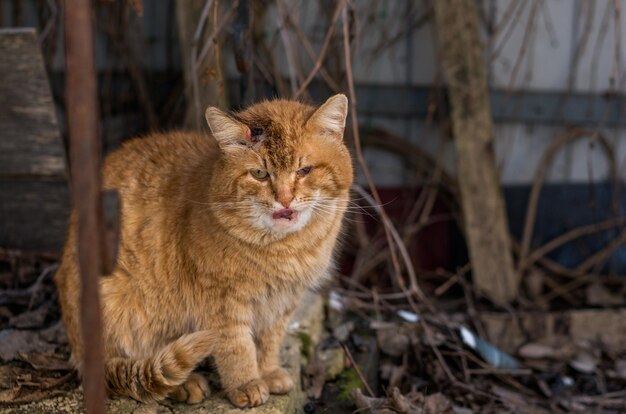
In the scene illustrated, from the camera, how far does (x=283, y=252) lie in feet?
7.59

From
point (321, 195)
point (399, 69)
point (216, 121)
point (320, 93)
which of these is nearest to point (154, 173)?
point (216, 121)

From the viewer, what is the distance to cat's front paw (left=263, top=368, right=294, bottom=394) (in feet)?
7.86

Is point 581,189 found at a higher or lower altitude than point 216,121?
lower

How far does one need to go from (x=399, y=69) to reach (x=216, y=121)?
2244 mm

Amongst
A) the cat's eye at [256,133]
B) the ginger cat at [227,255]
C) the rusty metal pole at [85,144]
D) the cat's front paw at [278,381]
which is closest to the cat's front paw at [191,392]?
the ginger cat at [227,255]

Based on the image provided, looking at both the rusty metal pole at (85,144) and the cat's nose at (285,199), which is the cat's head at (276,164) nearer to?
the cat's nose at (285,199)

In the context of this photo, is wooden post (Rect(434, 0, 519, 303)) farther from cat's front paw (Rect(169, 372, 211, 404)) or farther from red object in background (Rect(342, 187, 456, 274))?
cat's front paw (Rect(169, 372, 211, 404))

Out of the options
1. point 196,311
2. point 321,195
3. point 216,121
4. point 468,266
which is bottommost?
point 468,266

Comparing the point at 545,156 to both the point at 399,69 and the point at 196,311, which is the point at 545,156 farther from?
Result: the point at 196,311

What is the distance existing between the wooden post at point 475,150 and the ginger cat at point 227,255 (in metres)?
1.52

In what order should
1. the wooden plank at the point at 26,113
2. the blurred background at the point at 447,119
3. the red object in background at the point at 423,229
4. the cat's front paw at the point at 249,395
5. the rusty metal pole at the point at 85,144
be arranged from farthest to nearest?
the red object in background at the point at 423,229 < the blurred background at the point at 447,119 < the wooden plank at the point at 26,113 < the cat's front paw at the point at 249,395 < the rusty metal pole at the point at 85,144

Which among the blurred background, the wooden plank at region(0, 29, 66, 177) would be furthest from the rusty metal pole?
the blurred background

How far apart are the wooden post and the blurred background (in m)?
0.08

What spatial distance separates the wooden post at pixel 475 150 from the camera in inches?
145
